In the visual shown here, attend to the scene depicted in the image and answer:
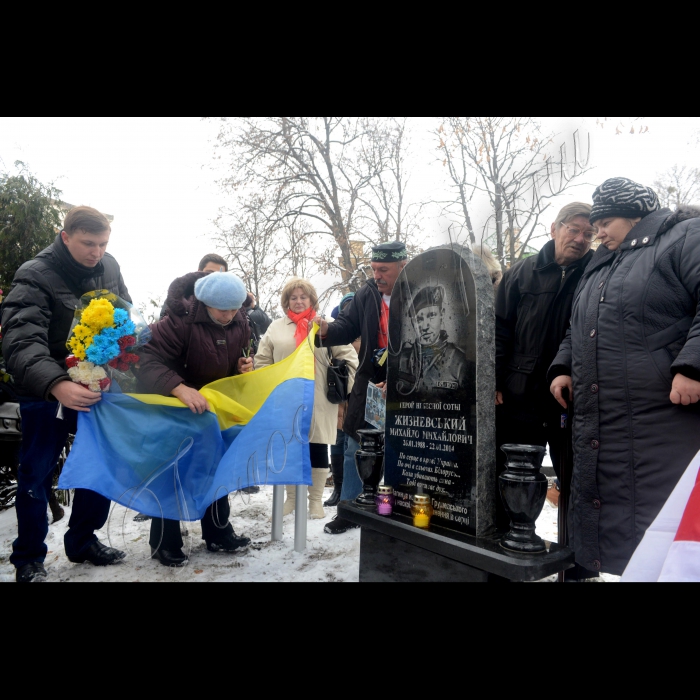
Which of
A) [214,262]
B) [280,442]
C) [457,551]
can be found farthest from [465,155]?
[457,551]

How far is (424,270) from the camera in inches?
110

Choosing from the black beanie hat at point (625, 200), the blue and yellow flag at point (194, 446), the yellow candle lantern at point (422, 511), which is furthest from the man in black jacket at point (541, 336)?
the blue and yellow flag at point (194, 446)

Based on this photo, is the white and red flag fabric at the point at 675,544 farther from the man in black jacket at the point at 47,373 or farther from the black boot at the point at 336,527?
the man in black jacket at the point at 47,373

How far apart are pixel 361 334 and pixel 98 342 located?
171cm

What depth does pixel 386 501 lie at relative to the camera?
2.72m

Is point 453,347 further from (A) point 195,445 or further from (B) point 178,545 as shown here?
(B) point 178,545

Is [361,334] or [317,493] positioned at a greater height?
[361,334]

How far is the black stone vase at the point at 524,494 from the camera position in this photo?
6.85 ft

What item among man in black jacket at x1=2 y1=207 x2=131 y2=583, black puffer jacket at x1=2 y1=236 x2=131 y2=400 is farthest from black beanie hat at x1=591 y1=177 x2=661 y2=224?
black puffer jacket at x1=2 y1=236 x2=131 y2=400

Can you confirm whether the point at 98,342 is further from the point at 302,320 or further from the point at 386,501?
the point at 386,501

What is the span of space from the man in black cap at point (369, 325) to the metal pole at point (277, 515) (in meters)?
0.64

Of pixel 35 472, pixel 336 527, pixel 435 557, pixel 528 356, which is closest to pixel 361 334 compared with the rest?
pixel 528 356

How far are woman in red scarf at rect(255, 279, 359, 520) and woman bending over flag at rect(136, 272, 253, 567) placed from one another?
2.45ft

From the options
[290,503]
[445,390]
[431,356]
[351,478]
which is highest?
[431,356]
